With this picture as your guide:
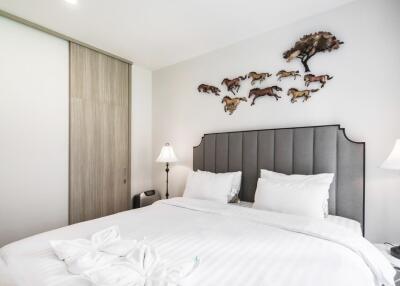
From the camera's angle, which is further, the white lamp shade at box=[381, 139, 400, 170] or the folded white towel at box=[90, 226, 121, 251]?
the white lamp shade at box=[381, 139, 400, 170]

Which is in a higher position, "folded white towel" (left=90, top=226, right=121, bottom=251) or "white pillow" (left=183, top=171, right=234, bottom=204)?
"white pillow" (left=183, top=171, right=234, bottom=204)

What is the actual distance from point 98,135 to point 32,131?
73 centimetres

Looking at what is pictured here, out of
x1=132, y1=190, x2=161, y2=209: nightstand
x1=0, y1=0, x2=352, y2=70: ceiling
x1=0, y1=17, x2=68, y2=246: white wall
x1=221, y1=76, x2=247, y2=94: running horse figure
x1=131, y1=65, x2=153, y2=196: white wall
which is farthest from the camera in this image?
x1=131, y1=65, x2=153, y2=196: white wall

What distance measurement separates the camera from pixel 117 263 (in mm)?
1099

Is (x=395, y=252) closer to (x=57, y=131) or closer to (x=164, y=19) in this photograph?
(x=164, y=19)

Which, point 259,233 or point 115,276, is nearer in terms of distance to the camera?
point 115,276

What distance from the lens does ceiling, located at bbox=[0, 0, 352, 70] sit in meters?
2.08

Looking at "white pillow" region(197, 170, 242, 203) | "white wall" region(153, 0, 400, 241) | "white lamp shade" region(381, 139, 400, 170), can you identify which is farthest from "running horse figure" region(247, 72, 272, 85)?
"white lamp shade" region(381, 139, 400, 170)

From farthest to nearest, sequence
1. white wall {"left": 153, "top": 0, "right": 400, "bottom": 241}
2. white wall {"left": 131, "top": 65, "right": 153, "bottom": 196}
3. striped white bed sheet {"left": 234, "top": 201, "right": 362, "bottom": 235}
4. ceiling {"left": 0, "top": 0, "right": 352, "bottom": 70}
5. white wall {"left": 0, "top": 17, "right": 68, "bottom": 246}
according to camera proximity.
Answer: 1. white wall {"left": 131, "top": 65, "right": 153, "bottom": 196}
2. white wall {"left": 0, "top": 17, "right": 68, "bottom": 246}
3. ceiling {"left": 0, "top": 0, "right": 352, "bottom": 70}
4. white wall {"left": 153, "top": 0, "right": 400, "bottom": 241}
5. striped white bed sheet {"left": 234, "top": 201, "right": 362, "bottom": 235}

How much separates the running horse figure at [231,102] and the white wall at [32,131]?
1.92m

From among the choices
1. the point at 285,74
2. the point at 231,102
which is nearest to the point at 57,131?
the point at 231,102

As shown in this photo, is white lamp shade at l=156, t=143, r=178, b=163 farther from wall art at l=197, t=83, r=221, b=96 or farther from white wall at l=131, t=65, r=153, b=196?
wall art at l=197, t=83, r=221, b=96

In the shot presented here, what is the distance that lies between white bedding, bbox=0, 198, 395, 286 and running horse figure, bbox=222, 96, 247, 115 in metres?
1.34

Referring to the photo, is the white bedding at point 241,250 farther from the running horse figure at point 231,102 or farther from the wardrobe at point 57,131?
the running horse figure at point 231,102
